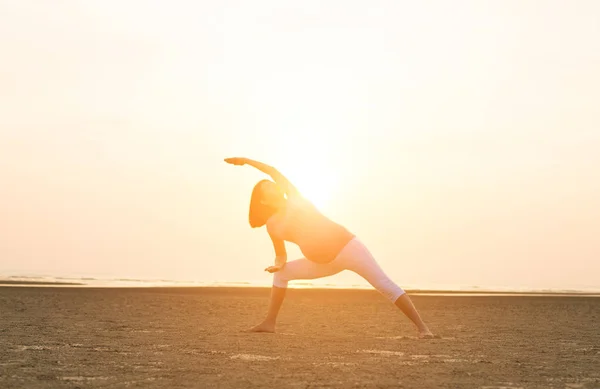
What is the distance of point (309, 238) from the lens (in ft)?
33.6

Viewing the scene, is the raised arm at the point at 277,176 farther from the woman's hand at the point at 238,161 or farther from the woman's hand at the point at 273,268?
the woman's hand at the point at 273,268

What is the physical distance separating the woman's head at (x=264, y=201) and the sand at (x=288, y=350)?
145 centimetres

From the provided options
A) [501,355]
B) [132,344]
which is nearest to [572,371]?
[501,355]

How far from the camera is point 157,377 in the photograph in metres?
6.85

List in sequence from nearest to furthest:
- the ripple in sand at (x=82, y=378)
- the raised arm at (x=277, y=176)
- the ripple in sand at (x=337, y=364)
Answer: the ripple in sand at (x=82, y=378) → the ripple in sand at (x=337, y=364) → the raised arm at (x=277, y=176)

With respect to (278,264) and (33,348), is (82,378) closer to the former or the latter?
(33,348)

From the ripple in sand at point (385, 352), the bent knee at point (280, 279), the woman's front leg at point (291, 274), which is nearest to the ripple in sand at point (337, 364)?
the ripple in sand at point (385, 352)

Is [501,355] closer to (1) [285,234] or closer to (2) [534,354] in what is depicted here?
(2) [534,354]

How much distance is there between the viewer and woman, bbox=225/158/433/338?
10.2 metres

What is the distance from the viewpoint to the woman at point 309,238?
1019 centimetres

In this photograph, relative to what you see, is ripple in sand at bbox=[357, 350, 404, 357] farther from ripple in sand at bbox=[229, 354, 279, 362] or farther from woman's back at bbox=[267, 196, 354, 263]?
woman's back at bbox=[267, 196, 354, 263]

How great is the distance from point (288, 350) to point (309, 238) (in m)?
1.77

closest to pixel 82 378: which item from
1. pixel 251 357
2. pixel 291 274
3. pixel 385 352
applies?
pixel 251 357

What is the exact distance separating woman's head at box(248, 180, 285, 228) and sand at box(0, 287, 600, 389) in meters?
1.45
